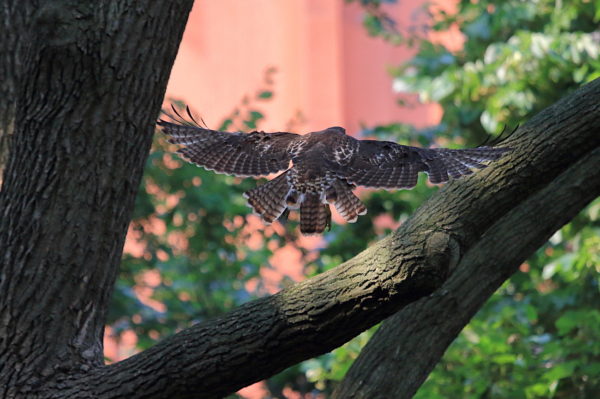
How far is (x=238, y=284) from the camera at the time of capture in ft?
23.6

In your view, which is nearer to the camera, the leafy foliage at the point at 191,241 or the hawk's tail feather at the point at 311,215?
the hawk's tail feather at the point at 311,215

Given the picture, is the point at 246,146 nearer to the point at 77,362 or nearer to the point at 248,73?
the point at 77,362

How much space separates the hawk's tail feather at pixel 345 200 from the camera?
402cm

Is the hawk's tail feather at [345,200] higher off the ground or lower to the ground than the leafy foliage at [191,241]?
lower

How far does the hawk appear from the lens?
385 centimetres

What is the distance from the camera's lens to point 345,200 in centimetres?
409

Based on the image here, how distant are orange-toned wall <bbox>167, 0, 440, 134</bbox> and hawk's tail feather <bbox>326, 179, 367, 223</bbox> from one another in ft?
29.9

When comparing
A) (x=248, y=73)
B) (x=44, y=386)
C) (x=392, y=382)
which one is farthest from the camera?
(x=248, y=73)

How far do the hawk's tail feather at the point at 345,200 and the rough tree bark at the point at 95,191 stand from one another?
2.37ft

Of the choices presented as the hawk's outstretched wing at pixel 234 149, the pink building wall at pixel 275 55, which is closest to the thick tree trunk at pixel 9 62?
the hawk's outstretched wing at pixel 234 149

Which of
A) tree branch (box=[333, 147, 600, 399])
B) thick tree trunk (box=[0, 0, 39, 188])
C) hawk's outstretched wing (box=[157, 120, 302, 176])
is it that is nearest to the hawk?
hawk's outstretched wing (box=[157, 120, 302, 176])

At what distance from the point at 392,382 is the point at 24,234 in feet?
5.08

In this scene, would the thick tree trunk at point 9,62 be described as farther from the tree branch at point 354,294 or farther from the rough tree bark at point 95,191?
the tree branch at point 354,294

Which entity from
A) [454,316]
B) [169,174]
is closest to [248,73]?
[169,174]
